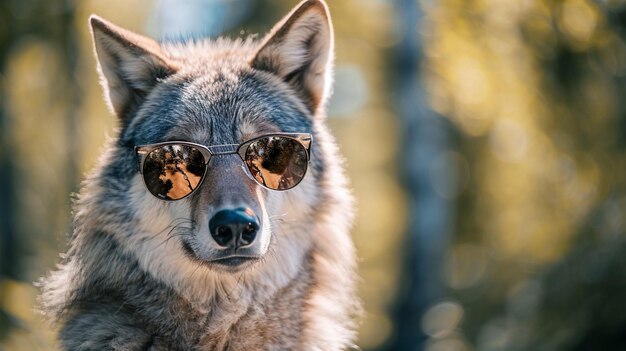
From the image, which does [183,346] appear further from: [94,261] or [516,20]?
[516,20]

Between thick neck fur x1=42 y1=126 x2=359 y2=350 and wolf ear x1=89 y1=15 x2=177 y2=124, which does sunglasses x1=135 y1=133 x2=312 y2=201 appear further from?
wolf ear x1=89 y1=15 x2=177 y2=124

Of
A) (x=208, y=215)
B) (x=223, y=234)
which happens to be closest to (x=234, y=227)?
(x=223, y=234)

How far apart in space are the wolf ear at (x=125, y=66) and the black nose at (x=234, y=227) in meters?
1.08

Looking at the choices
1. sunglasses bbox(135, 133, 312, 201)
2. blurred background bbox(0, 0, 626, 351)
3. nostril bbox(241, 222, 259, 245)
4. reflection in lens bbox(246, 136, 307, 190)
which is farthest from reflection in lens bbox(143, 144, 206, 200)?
blurred background bbox(0, 0, 626, 351)

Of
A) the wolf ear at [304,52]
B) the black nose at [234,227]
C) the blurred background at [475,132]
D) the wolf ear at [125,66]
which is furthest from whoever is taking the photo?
the blurred background at [475,132]

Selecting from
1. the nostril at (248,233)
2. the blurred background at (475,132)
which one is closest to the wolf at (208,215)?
the nostril at (248,233)

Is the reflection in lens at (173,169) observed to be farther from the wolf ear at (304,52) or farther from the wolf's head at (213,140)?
the wolf ear at (304,52)

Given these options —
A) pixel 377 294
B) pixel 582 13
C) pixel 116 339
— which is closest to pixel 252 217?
pixel 116 339

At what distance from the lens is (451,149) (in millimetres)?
19578

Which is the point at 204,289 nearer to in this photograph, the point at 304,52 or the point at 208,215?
the point at 208,215

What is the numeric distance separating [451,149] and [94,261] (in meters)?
16.4

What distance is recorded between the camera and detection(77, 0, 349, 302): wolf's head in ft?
12.1

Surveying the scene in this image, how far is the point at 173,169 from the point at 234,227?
48 centimetres

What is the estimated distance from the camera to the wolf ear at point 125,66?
4.04m
